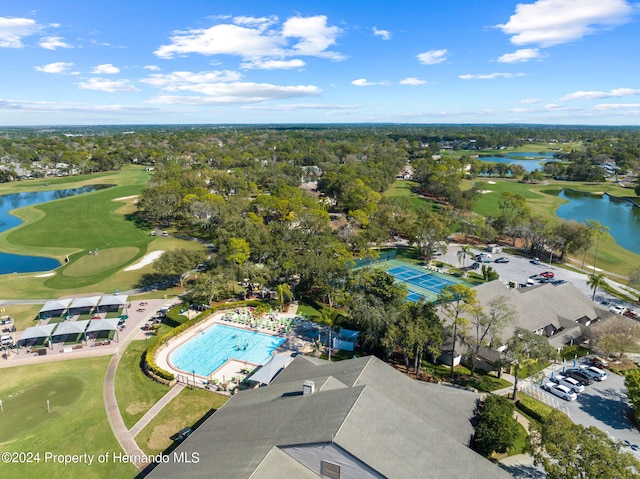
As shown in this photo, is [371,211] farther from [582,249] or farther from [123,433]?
[123,433]

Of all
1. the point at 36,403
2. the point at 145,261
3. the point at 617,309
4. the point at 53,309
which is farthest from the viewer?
the point at 145,261

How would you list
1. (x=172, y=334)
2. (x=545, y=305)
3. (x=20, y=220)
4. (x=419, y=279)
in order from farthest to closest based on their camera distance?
(x=20, y=220) → (x=419, y=279) → (x=545, y=305) → (x=172, y=334)

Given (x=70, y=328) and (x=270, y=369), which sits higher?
(x=70, y=328)

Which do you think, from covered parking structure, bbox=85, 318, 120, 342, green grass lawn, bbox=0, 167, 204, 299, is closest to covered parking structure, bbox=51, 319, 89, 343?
covered parking structure, bbox=85, 318, 120, 342

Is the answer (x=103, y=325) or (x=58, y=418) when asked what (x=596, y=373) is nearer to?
(x=58, y=418)

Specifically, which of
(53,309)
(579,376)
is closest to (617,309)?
(579,376)

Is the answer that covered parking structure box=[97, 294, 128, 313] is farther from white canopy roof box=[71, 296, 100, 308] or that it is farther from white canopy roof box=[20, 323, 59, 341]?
white canopy roof box=[20, 323, 59, 341]

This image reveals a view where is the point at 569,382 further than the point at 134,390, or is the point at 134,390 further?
the point at 569,382
